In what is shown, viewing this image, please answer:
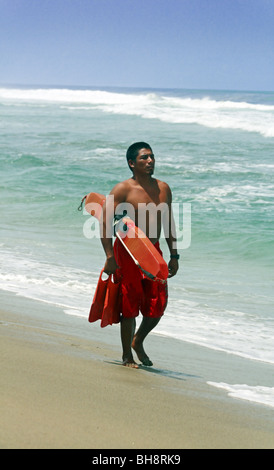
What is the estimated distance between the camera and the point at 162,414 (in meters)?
3.33

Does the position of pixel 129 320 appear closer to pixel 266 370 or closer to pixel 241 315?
pixel 266 370

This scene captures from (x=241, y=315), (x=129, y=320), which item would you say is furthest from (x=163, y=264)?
(x=241, y=315)

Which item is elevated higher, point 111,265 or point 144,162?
point 144,162

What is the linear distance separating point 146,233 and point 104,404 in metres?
1.50

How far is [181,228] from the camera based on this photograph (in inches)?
436

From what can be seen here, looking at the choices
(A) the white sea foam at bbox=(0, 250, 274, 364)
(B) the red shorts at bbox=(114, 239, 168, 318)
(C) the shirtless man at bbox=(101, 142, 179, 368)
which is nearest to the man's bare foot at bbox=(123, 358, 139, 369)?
(C) the shirtless man at bbox=(101, 142, 179, 368)

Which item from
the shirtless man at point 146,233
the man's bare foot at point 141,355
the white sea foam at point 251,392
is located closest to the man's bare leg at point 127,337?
the shirtless man at point 146,233

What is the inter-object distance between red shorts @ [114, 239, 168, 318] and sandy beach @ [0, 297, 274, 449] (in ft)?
1.23

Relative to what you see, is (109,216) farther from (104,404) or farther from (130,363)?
(104,404)

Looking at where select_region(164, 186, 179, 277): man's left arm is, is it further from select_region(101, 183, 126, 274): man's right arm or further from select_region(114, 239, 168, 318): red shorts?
select_region(101, 183, 126, 274): man's right arm
